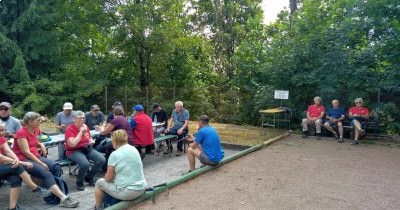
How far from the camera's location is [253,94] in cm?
1398

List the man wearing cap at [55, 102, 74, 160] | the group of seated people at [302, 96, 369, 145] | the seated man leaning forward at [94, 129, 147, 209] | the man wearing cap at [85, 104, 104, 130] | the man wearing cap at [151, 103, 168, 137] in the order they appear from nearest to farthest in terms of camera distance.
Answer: the seated man leaning forward at [94, 129, 147, 209] < the man wearing cap at [55, 102, 74, 160] < the man wearing cap at [85, 104, 104, 130] < the man wearing cap at [151, 103, 168, 137] < the group of seated people at [302, 96, 369, 145]

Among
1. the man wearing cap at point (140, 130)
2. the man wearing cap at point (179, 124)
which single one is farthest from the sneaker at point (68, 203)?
the man wearing cap at point (179, 124)

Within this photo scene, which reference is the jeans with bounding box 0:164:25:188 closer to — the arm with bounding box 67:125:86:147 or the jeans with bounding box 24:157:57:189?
the jeans with bounding box 24:157:57:189

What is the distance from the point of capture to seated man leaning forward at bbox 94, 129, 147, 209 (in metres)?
4.16

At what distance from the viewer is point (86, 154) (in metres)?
5.88

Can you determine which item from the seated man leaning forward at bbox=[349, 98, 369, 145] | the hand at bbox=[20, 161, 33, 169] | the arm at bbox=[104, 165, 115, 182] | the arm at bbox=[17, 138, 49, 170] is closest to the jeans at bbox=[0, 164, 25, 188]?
the hand at bbox=[20, 161, 33, 169]

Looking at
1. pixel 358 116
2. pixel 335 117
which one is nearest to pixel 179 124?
pixel 335 117

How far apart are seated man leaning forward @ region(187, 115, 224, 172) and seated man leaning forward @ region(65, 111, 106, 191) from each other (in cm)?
167

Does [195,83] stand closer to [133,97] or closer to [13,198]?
[133,97]

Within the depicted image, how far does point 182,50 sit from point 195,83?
72.9 inches

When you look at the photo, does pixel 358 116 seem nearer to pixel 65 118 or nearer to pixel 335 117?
pixel 335 117

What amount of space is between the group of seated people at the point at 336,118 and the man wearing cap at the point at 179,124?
4.00 m

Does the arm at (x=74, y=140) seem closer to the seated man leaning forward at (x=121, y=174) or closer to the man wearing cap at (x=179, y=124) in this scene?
the seated man leaning forward at (x=121, y=174)

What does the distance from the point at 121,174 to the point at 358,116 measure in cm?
784
